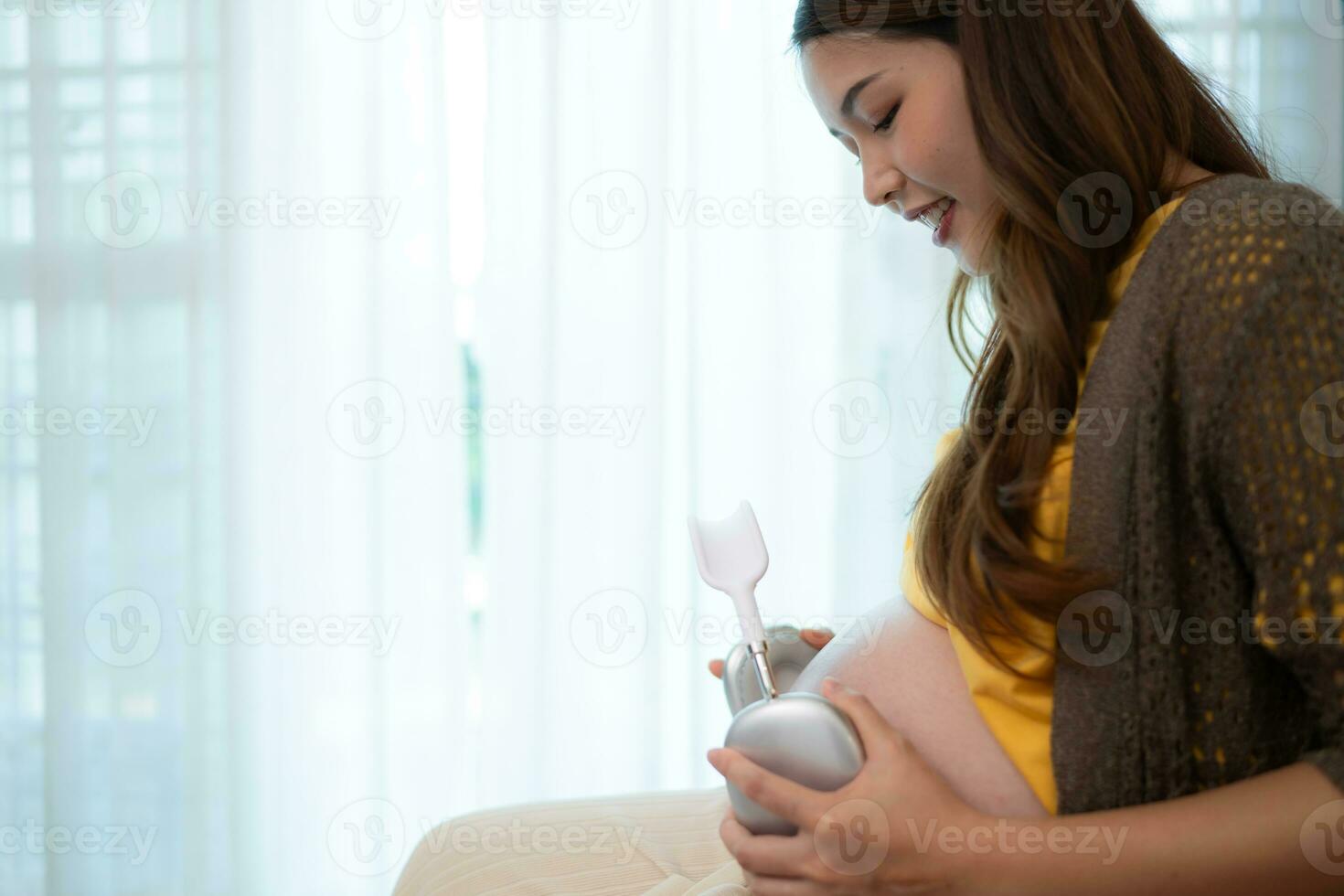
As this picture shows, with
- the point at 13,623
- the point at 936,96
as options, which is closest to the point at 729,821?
the point at 936,96

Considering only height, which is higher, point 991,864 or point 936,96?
point 936,96

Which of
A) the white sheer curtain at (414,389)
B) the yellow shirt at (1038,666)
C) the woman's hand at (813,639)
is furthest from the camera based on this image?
the white sheer curtain at (414,389)

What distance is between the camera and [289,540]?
5.83 feet

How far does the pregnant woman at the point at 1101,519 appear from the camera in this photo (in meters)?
0.56

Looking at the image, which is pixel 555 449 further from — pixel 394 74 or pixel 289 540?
pixel 394 74

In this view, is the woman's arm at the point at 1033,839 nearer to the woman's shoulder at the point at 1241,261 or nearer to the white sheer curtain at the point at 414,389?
the woman's shoulder at the point at 1241,261

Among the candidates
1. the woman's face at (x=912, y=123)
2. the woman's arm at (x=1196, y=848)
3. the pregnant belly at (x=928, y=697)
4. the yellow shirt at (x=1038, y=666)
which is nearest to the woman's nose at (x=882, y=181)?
the woman's face at (x=912, y=123)

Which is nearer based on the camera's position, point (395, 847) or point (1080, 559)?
point (1080, 559)

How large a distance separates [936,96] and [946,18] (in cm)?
5

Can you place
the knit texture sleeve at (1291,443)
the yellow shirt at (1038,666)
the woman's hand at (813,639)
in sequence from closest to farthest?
the knit texture sleeve at (1291,443) → the yellow shirt at (1038,666) → the woman's hand at (813,639)

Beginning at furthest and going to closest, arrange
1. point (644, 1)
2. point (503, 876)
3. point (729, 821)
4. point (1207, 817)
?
1. point (644, 1)
2. point (503, 876)
3. point (729, 821)
4. point (1207, 817)

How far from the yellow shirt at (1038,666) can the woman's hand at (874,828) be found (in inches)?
2.2

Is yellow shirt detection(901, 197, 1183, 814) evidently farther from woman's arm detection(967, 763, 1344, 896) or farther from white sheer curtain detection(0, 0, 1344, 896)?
white sheer curtain detection(0, 0, 1344, 896)

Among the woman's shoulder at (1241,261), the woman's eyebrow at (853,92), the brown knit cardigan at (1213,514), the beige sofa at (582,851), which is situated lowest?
the beige sofa at (582,851)
